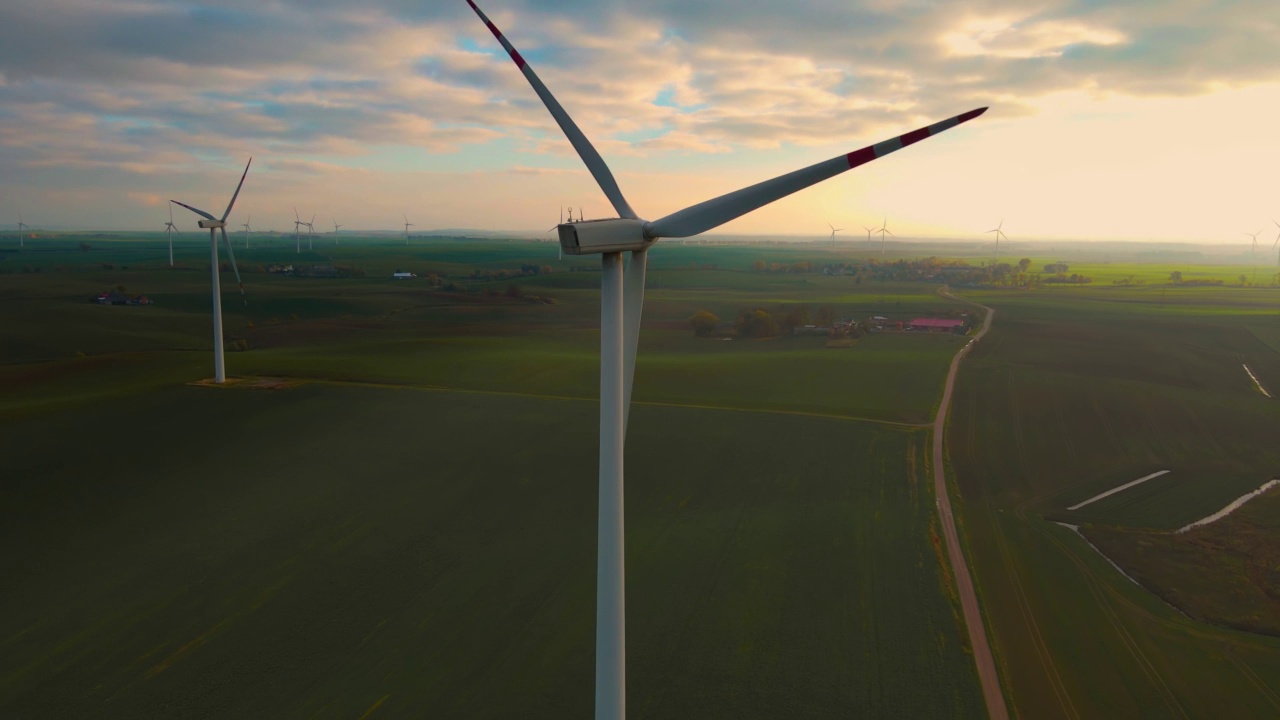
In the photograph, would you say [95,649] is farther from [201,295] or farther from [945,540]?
[201,295]

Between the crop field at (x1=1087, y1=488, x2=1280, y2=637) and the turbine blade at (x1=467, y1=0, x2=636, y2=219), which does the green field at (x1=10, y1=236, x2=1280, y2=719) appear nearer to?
the crop field at (x1=1087, y1=488, x2=1280, y2=637)

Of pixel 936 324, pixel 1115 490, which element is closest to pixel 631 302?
pixel 1115 490

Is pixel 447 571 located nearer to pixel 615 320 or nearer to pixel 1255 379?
pixel 615 320

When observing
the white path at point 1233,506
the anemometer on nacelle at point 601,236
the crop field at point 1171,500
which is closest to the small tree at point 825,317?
the crop field at point 1171,500

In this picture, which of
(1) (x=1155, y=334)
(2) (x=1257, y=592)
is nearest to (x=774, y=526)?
(2) (x=1257, y=592)

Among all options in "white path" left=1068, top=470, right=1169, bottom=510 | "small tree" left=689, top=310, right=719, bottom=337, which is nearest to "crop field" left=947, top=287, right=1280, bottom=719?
"white path" left=1068, top=470, right=1169, bottom=510
